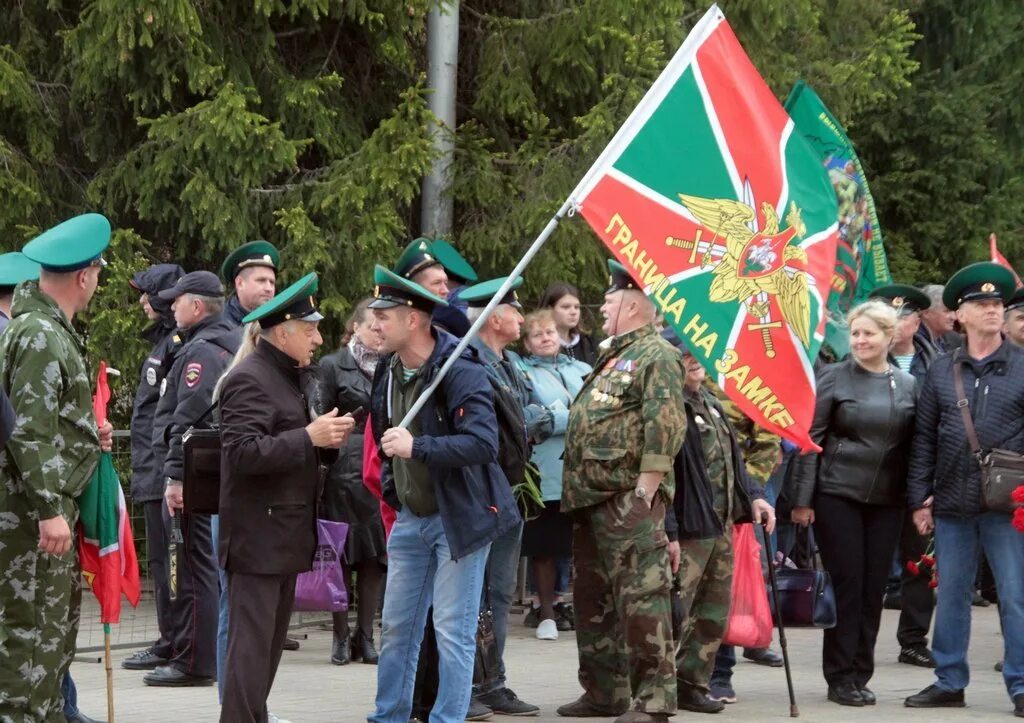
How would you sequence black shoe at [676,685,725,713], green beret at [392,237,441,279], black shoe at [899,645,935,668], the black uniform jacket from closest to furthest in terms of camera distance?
the black uniform jacket < black shoe at [676,685,725,713] < green beret at [392,237,441,279] < black shoe at [899,645,935,668]

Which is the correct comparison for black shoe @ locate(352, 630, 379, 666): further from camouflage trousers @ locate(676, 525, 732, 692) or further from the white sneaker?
camouflage trousers @ locate(676, 525, 732, 692)

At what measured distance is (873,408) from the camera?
9203 millimetres

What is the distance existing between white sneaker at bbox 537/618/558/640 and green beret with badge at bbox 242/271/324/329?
477 cm

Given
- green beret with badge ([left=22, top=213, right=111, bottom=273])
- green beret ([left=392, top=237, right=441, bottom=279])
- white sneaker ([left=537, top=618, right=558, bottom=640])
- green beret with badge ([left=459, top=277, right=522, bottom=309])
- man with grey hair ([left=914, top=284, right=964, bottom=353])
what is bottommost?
white sneaker ([left=537, top=618, right=558, bottom=640])

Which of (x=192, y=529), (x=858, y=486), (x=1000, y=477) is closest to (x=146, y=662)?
(x=192, y=529)

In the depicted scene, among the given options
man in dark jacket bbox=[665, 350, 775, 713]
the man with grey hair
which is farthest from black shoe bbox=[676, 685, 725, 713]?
the man with grey hair

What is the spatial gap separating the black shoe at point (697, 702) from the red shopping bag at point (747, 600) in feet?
1.04

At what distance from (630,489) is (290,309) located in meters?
2.00

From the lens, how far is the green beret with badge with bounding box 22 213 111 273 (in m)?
7.16

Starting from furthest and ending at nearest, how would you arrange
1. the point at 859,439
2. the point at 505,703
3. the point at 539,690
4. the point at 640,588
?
the point at 539,690 → the point at 859,439 → the point at 505,703 → the point at 640,588

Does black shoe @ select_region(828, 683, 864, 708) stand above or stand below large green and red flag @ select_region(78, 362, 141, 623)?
below

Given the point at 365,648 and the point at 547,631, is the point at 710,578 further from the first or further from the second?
the point at 547,631

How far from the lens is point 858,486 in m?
9.12

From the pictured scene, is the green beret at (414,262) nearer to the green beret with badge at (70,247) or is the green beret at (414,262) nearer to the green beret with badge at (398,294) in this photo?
the green beret with badge at (398,294)
